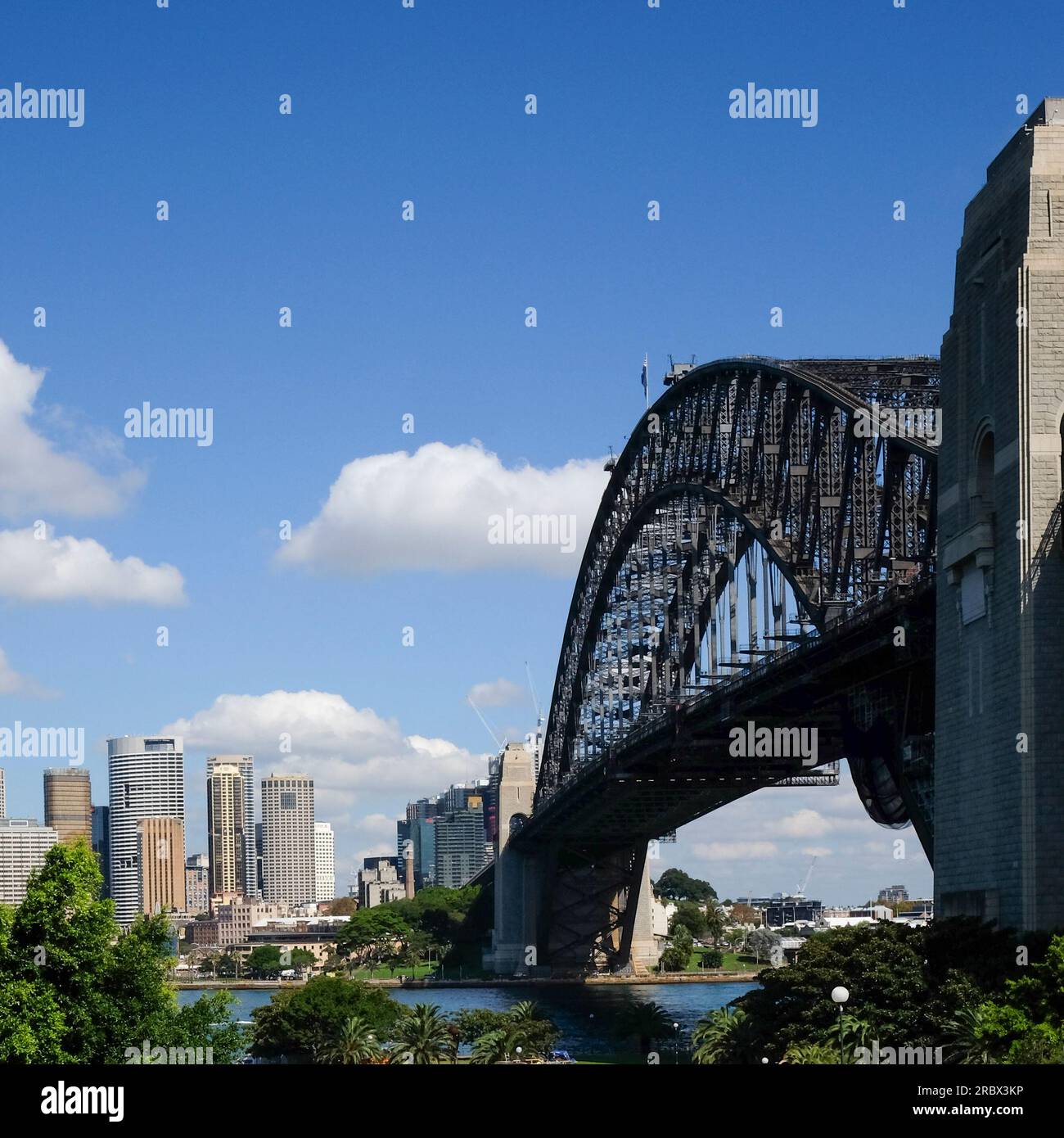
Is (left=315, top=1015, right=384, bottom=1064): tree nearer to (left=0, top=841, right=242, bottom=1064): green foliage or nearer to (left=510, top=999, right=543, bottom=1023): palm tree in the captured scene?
(left=510, top=999, right=543, bottom=1023): palm tree

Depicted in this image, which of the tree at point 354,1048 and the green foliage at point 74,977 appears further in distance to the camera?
the tree at point 354,1048

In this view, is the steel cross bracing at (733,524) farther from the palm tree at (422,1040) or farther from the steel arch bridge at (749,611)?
the palm tree at (422,1040)

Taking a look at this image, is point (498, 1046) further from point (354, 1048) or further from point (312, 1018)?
point (312, 1018)

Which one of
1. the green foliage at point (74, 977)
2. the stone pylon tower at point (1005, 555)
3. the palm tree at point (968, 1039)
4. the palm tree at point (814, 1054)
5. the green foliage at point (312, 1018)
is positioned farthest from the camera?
the green foliage at point (312, 1018)

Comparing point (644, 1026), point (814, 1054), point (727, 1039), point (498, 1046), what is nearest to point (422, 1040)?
point (498, 1046)

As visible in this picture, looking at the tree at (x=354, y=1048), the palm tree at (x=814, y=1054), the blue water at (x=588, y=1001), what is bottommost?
the blue water at (x=588, y=1001)

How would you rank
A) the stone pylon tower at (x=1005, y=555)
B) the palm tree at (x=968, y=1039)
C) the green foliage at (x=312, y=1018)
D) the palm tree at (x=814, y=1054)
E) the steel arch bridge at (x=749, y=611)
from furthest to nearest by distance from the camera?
the green foliage at (x=312, y=1018) → the steel arch bridge at (x=749, y=611) → the palm tree at (x=814, y=1054) → the stone pylon tower at (x=1005, y=555) → the palm tree at (x=968, y=1039)

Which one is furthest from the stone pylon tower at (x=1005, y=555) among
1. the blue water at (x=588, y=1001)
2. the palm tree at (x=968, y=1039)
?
the blue water at (x=588, y=1001)

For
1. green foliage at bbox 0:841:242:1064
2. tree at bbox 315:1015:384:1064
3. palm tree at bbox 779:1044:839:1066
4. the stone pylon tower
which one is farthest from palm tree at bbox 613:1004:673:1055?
green foliage at bbox 0:841:242:1064
